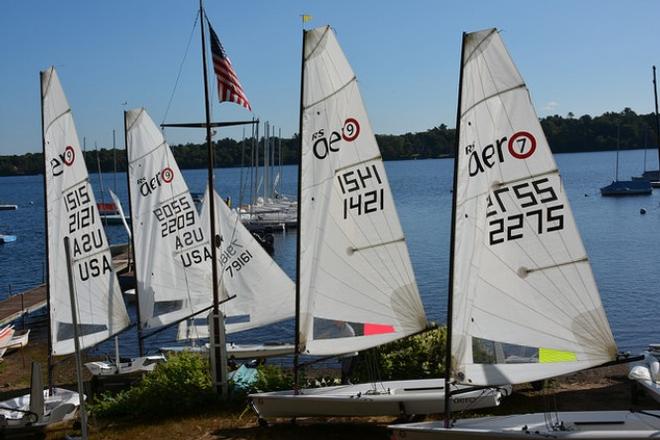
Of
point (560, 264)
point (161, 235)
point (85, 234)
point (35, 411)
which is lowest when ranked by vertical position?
point (35, 411)

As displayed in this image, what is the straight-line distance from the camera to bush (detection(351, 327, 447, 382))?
1675cm

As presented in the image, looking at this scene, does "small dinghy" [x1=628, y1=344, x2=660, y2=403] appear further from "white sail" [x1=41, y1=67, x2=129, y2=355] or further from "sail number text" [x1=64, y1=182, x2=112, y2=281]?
"sail number text" [x1=64, y1=182, x2=112, y2=281]

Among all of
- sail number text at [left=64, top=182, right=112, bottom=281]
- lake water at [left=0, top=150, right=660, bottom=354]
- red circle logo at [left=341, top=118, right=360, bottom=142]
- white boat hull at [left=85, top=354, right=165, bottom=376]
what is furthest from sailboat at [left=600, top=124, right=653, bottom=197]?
red circle logo at [left=341, top=118, right=360, bottom=142]

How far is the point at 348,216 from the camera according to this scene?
14531 millimetres

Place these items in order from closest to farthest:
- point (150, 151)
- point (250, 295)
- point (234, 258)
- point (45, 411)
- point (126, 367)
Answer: point (45, 411), point (126, 367), point (150, 151), point (250, 295), point (234, 258)

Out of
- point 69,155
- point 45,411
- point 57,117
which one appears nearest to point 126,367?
point 45,411

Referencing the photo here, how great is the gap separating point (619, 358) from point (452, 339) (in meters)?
2.64

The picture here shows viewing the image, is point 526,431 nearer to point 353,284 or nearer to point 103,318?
point 353,284

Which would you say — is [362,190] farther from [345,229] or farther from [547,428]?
[547,428]

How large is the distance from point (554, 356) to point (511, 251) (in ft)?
6.09

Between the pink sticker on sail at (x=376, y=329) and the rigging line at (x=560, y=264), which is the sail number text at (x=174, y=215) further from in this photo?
the rigging line at (x=560, y=264)

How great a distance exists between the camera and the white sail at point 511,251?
11.8 metres

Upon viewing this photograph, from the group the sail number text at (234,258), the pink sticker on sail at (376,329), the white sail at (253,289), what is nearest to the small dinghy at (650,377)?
the pink sticker on sail at (376,329)

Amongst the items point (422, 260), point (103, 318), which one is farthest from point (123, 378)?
point (422, 260)
